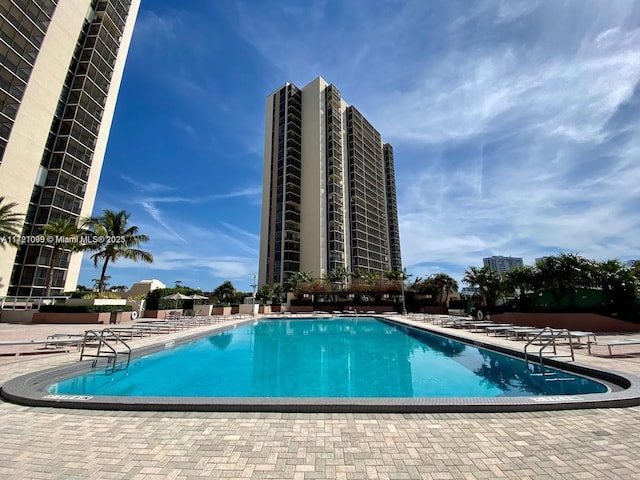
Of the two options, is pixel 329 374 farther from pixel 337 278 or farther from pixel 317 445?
pixel 337 278

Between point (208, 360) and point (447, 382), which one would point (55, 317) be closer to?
point (208, 360)

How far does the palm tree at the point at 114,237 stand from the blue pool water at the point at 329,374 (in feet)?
46.5

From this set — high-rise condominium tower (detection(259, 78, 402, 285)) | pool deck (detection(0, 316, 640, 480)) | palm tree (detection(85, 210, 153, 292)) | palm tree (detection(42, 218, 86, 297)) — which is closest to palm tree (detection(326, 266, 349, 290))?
high-rise condominium tower (detection(259, 78, 402, 285))

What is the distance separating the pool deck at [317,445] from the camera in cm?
275

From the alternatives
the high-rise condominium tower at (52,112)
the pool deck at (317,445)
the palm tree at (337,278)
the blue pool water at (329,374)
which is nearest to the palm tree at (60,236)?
the high-rise condominium tower at (52,112)

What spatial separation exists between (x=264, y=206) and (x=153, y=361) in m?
52.9

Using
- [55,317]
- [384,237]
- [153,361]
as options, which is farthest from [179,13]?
[384,237]

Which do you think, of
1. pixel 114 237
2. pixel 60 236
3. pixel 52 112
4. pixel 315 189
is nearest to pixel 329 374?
pixel 114 237

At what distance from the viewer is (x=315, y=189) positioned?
5825 cm

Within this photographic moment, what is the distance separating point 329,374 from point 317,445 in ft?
19.5

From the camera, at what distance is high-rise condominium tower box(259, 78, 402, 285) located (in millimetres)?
56500

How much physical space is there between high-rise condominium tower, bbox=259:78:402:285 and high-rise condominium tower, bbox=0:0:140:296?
2992 centimetres

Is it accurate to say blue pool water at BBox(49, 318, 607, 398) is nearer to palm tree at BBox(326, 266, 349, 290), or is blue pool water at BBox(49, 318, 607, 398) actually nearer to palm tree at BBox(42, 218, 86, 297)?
palm tree at BBox(42, 218, 86, 297)

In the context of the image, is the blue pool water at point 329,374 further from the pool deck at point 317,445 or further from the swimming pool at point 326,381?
the pool deck at point 317,445
